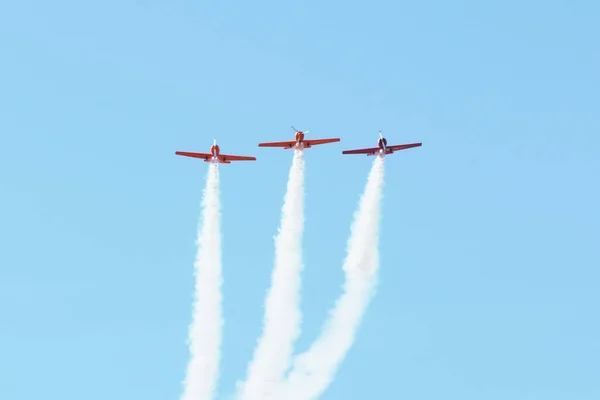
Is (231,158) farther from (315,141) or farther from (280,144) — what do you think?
(315,141)

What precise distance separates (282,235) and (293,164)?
285 inches

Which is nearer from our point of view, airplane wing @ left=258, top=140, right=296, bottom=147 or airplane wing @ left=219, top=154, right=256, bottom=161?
airplane wing @ left=258, top=140, right=296, bottom=147

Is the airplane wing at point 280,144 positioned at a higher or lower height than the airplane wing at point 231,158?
higher

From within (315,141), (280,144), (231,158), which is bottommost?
(231,158)

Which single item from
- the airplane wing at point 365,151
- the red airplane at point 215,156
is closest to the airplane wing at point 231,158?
the red airplane at point 215,156

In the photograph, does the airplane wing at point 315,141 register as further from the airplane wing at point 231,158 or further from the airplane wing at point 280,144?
the airplane wing at point 231,158

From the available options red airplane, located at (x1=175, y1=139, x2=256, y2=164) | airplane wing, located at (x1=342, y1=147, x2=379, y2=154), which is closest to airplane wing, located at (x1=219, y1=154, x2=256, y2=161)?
red airplane, located at (x1=175, y1=139, x2=256, y2=164)

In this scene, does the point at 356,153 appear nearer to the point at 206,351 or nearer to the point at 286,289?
the point at 286,289

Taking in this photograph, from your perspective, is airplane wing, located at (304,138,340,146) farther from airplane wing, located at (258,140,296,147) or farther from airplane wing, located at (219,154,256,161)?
airplane wing, located at (219,154,256,161)

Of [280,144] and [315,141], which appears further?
[280,144]

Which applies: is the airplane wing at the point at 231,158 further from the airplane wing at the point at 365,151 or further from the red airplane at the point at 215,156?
the airplane wing at the point at 365,151

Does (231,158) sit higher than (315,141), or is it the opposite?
(315,141)

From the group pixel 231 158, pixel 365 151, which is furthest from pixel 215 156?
pixel 365 151

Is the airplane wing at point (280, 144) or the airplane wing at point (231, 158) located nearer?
the airplane wing at point (280, 144)
